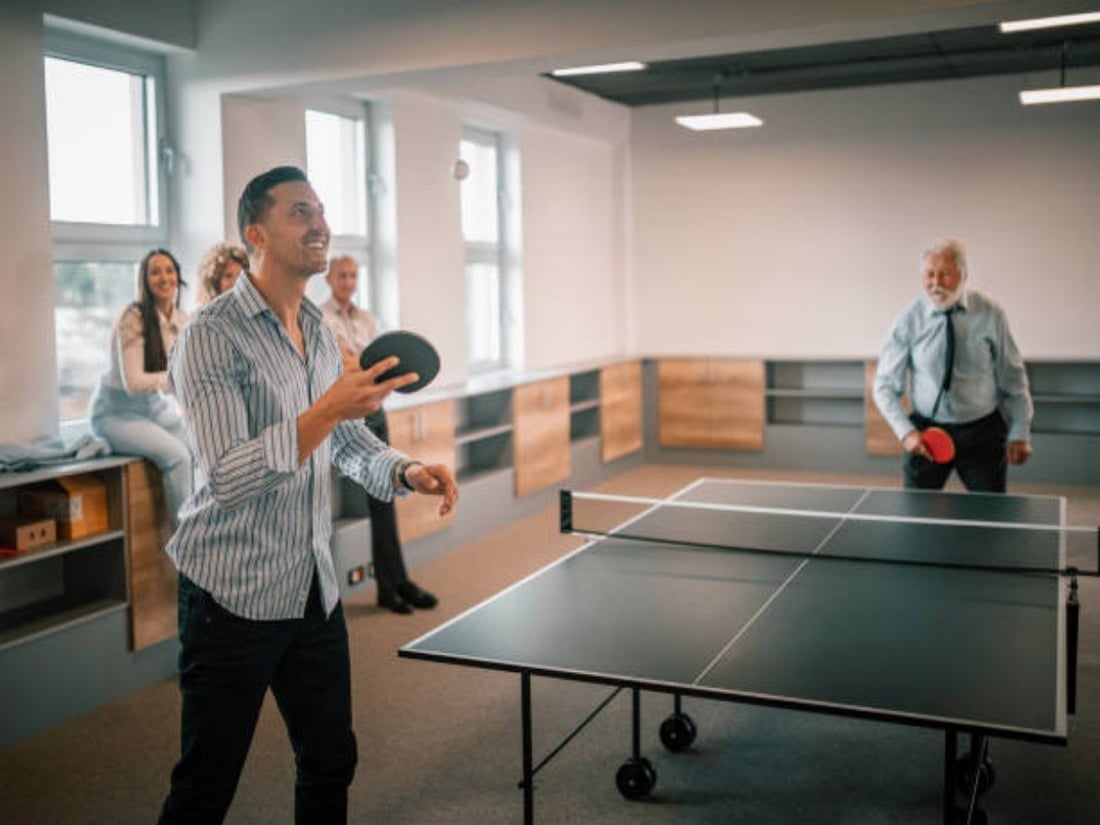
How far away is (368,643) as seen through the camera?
5.03 metres

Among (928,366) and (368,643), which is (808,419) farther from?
(368,643)

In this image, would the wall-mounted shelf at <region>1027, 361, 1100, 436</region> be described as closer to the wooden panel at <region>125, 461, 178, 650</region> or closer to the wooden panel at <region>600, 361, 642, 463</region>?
the wooden panel at <region>600, 361, 642, 463</region>

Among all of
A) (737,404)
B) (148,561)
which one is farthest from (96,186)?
(737,404)

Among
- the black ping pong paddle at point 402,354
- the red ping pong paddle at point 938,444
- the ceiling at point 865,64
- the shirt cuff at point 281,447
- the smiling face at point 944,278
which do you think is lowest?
the red ping pong paddle at point 938,444

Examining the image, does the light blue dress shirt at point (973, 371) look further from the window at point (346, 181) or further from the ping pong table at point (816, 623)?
the window at point (346, 181)

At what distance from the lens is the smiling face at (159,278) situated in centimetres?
461

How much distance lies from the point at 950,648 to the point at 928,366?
2537 mm

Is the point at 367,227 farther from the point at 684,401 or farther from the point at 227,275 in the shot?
the point at 684,401

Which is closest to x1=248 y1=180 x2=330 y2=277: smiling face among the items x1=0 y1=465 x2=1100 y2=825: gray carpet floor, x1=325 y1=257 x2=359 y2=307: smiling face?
x1=0 y1=465 x2=1100 y2=825: gray carpet floor

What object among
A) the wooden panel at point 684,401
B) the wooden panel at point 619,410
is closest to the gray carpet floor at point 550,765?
the wooden panel at point 619,410

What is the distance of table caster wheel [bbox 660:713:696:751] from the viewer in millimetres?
3770

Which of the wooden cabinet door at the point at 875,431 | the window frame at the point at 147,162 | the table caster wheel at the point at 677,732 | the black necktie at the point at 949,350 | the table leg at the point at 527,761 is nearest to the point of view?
the table leg at the point at 527,761

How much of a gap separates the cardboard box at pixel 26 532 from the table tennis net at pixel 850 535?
1941mm

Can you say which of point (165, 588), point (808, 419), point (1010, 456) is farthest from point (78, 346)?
point (808, 419)
